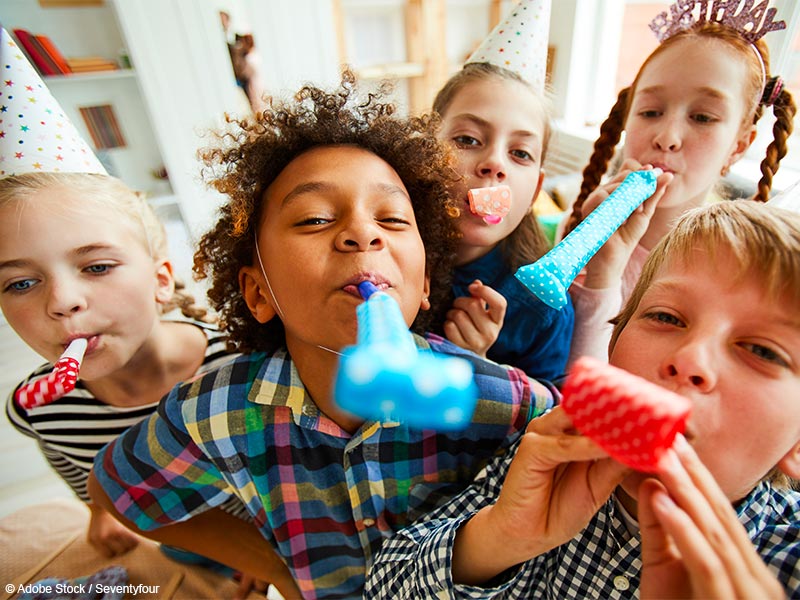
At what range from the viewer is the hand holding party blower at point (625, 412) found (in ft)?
0.89

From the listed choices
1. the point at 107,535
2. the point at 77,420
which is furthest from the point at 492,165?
the point at 107,535

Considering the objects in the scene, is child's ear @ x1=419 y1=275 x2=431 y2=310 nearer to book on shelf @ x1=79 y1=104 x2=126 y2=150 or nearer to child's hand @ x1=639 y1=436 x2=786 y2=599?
child's hand @ x1=639 y1=436 x2=786 y2=599

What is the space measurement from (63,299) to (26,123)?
10.0 inches

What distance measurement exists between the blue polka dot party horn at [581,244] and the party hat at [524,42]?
12.1 inches

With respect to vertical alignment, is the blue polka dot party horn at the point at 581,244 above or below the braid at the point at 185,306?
above

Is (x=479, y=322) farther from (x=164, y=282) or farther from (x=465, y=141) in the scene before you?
(x=164, y=282)

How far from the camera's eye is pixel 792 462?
413 millimetres

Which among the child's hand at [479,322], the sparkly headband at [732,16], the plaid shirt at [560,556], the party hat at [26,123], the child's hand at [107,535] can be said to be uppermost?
the sparkly headband at [732,16]

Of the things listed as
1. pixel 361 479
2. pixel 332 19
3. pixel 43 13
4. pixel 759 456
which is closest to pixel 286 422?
pixel 361 479

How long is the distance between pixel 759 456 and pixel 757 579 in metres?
0.12

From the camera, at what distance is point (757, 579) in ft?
1.00

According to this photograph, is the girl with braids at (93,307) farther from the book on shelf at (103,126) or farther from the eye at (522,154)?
the book on shelf at (103,126)

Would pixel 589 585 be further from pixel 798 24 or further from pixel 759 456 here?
pixel 798 24

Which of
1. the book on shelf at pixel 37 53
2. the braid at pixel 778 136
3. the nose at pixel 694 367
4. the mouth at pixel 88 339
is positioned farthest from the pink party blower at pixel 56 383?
the book on shelf at pixel 37 53
